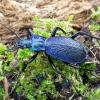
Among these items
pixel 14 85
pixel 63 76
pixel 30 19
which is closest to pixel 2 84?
pixel 14 85

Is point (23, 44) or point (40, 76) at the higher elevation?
point (23, 44)

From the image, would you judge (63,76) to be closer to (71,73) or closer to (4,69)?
(71,73)

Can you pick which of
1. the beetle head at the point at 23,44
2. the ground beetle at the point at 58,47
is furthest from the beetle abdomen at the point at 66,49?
the beetle head at the point at 23,44

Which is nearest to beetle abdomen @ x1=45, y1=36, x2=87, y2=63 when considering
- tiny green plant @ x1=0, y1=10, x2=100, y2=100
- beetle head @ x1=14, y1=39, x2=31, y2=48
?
tiny green plant @ x1=0, y1=10, x2=100, y2=100

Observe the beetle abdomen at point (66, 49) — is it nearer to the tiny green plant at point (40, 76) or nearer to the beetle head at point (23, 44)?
the tiny green plant at point (40, 76)

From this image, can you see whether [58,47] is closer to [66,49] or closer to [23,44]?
[66,49]

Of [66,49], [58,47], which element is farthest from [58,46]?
[66,49]

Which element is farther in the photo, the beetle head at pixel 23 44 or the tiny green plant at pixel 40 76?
the beetle head at pixel 23 44
